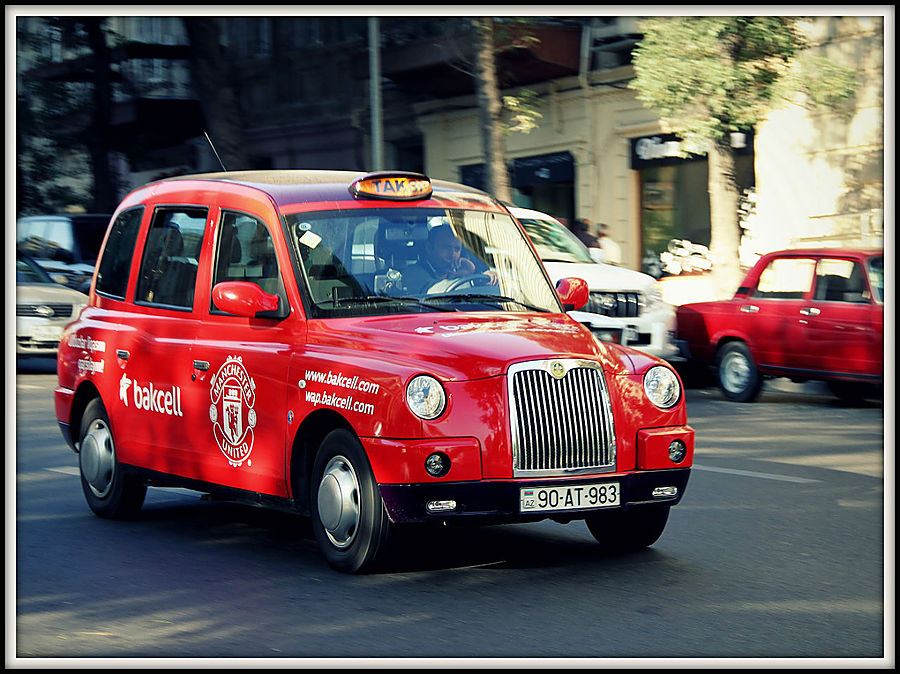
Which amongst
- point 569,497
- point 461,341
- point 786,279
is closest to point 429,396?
point 461,341

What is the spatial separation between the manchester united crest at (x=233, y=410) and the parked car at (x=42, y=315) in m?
12.0

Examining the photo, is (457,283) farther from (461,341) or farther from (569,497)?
(569,497)

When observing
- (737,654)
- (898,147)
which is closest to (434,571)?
(737,654)

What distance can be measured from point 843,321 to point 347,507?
9.25 metres

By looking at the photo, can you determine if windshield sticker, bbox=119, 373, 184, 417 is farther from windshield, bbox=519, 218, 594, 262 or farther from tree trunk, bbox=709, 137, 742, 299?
tree trunk, bbox=709, 137, 742, 299

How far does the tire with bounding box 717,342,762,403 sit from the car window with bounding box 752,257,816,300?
25.5 inches

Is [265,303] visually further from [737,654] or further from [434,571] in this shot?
[737,654]

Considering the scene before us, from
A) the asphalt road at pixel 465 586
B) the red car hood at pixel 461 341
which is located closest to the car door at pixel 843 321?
the asphalt road at pixel 465 586

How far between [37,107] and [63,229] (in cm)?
1173

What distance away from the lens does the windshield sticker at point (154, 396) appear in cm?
A: 794

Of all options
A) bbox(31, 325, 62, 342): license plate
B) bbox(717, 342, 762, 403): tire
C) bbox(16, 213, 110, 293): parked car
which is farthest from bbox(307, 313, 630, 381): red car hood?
bbox(16, 213, 110, 293): parked car

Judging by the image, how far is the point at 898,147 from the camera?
7555 mm

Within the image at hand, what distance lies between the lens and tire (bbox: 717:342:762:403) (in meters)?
15.9

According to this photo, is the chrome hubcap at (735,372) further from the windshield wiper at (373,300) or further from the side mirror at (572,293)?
the windshield wiper at (373,300)
